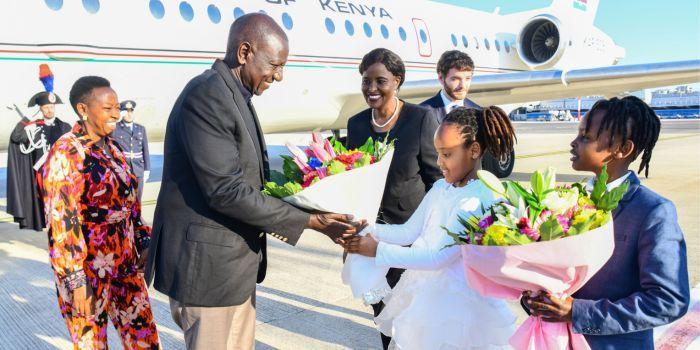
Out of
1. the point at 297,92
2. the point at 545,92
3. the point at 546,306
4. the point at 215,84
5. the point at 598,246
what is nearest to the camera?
the point at 598,246

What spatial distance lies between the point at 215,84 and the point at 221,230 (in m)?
0.56

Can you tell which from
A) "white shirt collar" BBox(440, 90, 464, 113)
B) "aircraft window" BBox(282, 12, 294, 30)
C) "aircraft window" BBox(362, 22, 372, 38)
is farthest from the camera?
"aircraft window" BBox(362, 22, 372, 38)

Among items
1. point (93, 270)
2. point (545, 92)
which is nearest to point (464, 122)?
point (93, 270)

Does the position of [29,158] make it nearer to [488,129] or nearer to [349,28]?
[488,129]

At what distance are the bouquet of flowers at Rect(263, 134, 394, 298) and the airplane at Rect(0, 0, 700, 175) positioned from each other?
234cm

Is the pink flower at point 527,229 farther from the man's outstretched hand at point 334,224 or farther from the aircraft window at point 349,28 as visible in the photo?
the aircraft window at point 349,28

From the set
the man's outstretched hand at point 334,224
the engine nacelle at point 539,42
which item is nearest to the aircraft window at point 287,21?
the man's outstretched hand at point 334,224

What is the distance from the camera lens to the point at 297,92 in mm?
9648

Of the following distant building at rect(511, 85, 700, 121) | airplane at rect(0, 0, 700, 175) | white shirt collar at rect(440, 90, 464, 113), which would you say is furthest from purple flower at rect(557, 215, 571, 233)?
distant building at rect(511, 85, 700, 121)

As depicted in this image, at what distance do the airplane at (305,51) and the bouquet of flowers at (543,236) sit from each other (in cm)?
286

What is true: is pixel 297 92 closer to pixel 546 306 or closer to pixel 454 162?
pixel 454 162

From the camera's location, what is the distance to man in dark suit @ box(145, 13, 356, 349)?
6.23ft

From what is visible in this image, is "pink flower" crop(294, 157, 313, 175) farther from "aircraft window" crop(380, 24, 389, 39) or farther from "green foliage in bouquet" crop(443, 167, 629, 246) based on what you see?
"aircraft window" crop(380, 24, 389, 39)

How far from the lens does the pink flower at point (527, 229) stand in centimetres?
150
